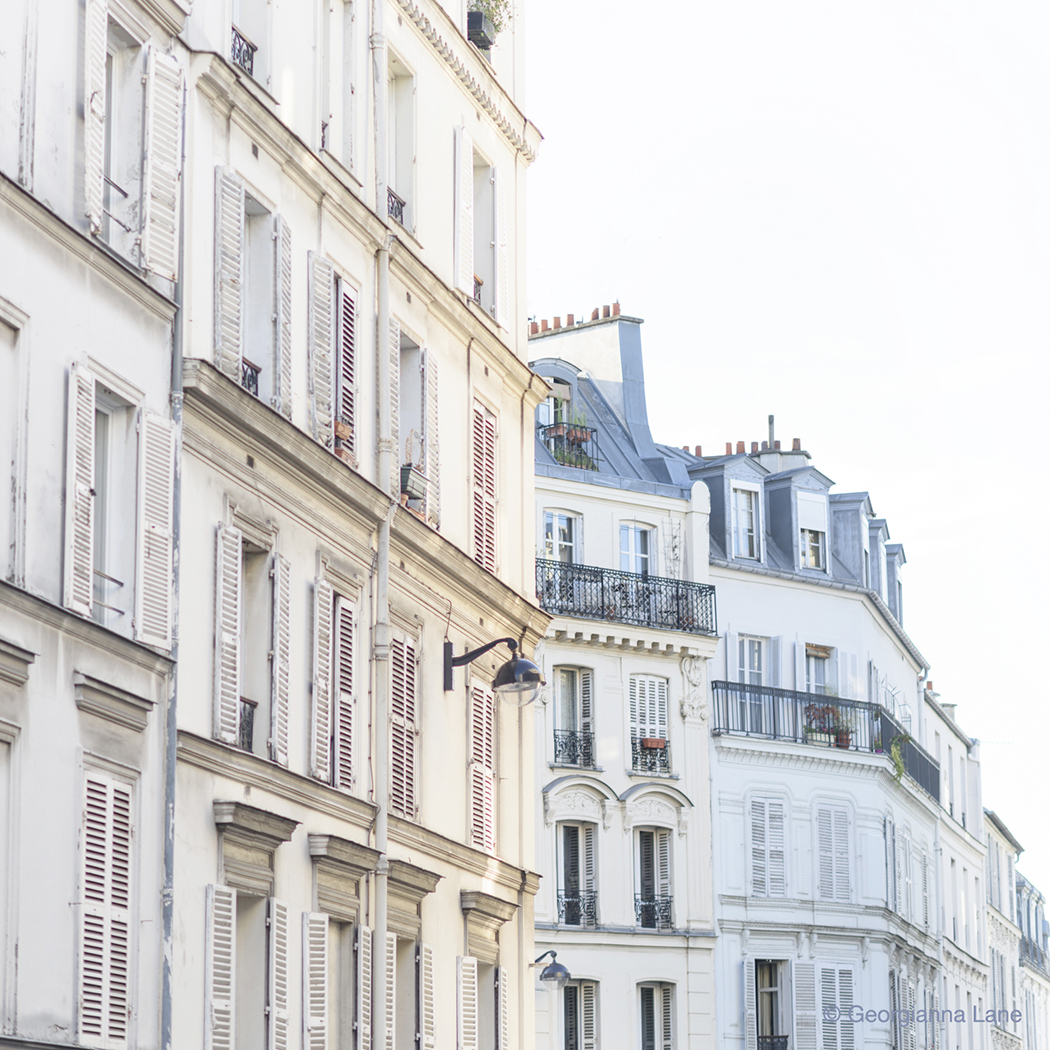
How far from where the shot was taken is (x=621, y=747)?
4166 centimetres

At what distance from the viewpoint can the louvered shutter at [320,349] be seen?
2045 cm

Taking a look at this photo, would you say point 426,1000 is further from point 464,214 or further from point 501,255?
point 501,255

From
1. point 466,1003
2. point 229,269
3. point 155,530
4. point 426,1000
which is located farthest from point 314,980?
point 229,269

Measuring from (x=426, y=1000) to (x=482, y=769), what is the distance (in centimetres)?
331

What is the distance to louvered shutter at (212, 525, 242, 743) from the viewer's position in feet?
58.2

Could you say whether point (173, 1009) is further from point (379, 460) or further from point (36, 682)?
point (379, 460)

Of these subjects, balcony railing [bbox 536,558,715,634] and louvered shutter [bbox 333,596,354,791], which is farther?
balcony railing [bbox 536,558,715,634]

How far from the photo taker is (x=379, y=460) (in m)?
22.0

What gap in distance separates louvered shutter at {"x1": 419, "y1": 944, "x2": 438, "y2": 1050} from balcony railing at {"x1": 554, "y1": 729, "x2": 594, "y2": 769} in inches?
715

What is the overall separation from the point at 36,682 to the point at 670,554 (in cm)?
2986

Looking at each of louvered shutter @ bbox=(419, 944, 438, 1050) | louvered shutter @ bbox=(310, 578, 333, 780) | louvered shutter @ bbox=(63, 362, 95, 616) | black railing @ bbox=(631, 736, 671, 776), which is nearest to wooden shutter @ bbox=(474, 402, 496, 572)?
louvered shutter @ bbox=(419, 944, 438, 1050)

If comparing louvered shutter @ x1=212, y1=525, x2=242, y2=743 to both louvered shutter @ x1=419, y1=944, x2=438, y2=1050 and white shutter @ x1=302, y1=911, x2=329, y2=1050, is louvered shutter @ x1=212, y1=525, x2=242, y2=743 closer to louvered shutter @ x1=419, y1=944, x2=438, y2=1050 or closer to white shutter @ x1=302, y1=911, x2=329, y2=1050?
white shutter @ x1=302, y1=911, x2=329, y2=1050

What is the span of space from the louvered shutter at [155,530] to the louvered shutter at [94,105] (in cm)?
168

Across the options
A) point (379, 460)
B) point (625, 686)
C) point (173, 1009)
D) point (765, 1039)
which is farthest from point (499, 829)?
point (765, 1039)
